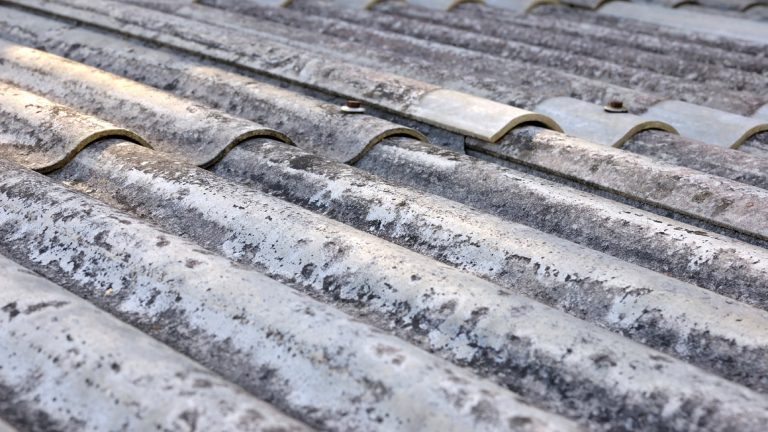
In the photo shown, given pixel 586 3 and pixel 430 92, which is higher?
pixel 430 92

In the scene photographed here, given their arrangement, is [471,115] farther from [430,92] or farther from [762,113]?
[762,113]

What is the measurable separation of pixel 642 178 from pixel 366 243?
0.98 m

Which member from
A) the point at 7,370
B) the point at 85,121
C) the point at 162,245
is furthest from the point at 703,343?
the point at 85,121

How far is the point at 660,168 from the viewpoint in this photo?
9.27 feet

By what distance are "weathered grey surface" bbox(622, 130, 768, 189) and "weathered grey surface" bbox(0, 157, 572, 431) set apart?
130 cm

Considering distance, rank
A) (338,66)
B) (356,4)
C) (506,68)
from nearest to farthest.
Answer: (338,66)
(506,68)
(356,4)

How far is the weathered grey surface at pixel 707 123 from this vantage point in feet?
11.2

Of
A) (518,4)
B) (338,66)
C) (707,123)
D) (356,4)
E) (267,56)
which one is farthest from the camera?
(518,4)

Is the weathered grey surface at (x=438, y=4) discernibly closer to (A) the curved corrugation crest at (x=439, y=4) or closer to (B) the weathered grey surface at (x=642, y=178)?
(A) the curved corrugation crest at (x=439, y=4)

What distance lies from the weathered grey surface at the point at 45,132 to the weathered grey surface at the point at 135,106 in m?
0.06

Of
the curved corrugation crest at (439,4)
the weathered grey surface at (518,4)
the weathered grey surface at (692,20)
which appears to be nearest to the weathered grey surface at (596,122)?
the weathered grey surface at (692,20)

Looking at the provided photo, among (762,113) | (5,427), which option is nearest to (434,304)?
(5,427)

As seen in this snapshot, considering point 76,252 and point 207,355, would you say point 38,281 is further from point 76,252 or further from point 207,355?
point 207,355

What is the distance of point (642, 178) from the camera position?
2.80 m
